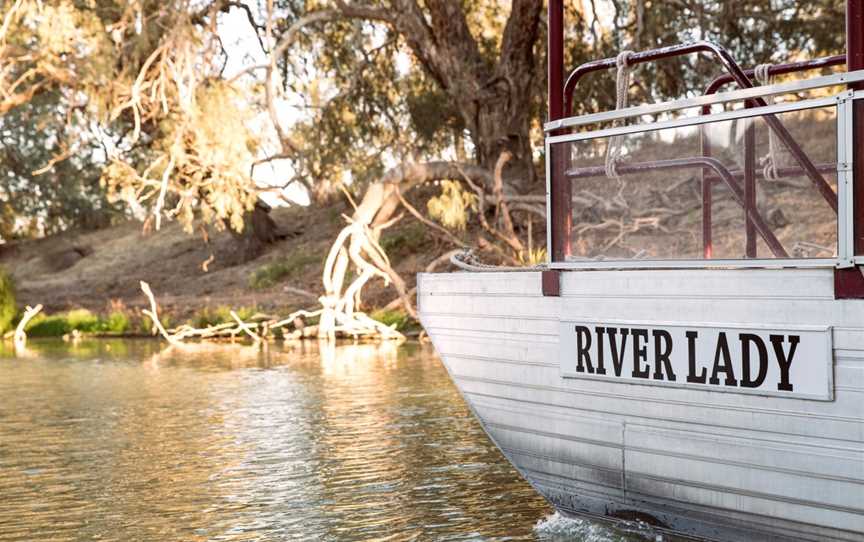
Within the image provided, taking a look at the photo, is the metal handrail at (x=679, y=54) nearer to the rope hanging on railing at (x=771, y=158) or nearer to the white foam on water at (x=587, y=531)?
the rope hanging on railing at (x=771, y=158)

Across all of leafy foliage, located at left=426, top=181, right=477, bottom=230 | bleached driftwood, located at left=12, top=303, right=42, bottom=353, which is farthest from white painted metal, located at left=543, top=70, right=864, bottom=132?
bleached driftwood, located at left=12, top=303, right=42, bottom=353

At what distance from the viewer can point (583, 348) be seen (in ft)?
18.7

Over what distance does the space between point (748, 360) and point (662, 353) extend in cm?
45

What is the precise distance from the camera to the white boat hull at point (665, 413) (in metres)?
4.73

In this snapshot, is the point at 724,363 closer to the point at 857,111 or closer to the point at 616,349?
the point at 616,349

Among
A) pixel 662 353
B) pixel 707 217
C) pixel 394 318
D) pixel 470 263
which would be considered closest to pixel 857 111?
pixel 707 217

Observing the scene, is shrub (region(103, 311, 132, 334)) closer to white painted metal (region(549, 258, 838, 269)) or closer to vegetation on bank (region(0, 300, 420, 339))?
vegetation on bank (region(0, 300, 420, 339))

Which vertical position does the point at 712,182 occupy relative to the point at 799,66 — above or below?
below

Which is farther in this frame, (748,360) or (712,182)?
(712,182)

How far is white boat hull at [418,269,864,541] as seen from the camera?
15.5ft

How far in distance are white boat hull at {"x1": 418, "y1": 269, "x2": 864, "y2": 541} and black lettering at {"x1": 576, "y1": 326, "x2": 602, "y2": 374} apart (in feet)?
0.22

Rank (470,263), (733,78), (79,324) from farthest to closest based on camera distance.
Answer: (79,324)
(470,263)
(733,78)

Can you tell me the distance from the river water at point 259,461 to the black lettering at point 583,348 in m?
0.83

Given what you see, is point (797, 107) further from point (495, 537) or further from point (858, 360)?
point (495, 537)
